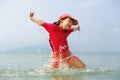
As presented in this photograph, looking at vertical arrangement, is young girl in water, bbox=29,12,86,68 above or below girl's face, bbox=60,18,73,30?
below

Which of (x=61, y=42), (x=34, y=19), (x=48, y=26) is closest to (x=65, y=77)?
(x=61, y=42)

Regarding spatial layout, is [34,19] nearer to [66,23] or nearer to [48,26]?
[48,26]

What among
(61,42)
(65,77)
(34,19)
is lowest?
(65,77)

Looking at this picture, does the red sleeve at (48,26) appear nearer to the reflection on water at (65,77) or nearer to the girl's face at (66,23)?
the girl's face at (66,23)

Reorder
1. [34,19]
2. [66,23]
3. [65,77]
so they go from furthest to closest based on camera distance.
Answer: [66,23] → [34,19] → [65,77]

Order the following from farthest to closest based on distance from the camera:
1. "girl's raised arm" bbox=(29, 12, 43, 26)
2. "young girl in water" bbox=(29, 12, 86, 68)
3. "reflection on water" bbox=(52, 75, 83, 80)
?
"young girl in water" bbox=(29, 12, 86, 68)
"girl's raised arm" bbox=(29, 12, 43, 26)
"reflection on water" bbox=(52, 75, 83, 80)

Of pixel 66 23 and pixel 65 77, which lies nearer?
pixel 65 77

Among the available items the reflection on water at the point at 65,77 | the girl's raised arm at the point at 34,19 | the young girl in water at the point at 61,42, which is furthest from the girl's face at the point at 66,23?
the reflection on water at the point at 65,77

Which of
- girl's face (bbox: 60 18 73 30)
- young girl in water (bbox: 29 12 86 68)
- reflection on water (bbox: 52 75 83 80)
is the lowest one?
reflection on water (bbox: 52 75 83 80)

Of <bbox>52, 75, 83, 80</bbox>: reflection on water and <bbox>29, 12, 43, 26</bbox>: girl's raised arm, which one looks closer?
<bbox>52, 75, 83, 80</bbox>: reflection on water

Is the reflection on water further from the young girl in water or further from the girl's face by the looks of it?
the girl's face

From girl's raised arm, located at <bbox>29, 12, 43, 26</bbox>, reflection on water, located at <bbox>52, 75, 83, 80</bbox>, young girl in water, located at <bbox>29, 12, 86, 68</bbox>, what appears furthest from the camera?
young girl in water, located at <bbox>29, 12, 86, 68</bbox>

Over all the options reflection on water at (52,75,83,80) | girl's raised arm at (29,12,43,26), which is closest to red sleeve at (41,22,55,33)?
girl's raised arm at (29,12,43,26)

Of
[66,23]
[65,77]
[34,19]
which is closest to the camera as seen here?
[65,77]
